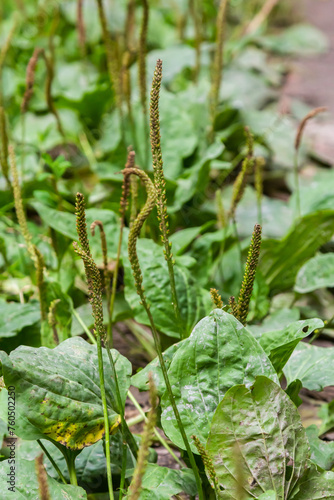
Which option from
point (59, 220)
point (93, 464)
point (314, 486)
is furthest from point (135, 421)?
point (59, 220)

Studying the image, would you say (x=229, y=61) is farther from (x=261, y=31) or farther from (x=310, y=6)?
(x=310, y=6)

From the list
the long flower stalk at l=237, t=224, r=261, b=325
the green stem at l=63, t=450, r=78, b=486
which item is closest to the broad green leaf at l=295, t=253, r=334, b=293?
the long flower stalk at l=237, t=224, r=261, b=325

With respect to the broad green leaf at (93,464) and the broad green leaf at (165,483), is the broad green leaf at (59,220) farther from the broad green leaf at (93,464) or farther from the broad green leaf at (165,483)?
the broad green leaf at (165,483)

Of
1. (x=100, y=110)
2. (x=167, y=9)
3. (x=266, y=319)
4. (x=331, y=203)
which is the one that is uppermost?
(x=167, y=9)

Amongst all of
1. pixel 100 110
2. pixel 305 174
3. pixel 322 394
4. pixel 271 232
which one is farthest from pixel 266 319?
pixel 100 110

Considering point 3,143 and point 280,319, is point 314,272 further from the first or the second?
point 3,143

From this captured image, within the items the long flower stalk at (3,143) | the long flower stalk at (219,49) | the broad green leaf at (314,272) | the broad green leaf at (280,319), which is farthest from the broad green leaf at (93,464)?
the long flower stalk at (219,49)
